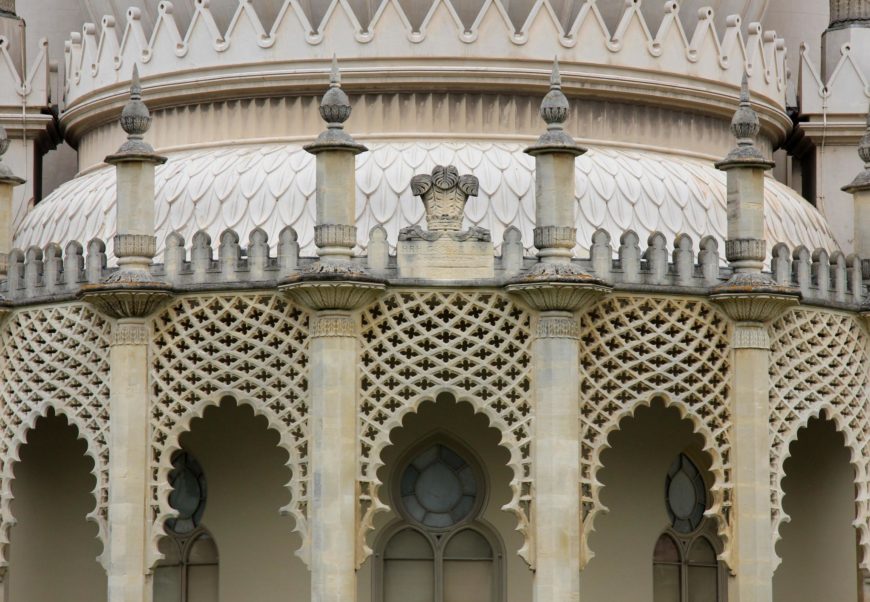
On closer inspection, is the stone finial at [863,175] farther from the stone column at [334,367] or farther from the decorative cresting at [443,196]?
the stone column at [334,367]

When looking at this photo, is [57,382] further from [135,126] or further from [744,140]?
[744,140]

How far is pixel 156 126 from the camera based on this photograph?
1056 inches

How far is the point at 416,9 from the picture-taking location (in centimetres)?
2602

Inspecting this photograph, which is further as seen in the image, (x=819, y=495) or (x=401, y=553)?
(x=819, y=495)

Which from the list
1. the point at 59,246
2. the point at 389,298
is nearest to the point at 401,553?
the point at 389,298

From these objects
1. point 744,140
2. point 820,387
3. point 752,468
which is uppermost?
point 744,140

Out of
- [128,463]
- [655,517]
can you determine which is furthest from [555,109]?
[128,463]

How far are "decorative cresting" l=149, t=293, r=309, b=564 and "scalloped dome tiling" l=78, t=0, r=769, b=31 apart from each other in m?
4.75

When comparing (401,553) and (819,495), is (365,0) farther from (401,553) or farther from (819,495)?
(819,495)

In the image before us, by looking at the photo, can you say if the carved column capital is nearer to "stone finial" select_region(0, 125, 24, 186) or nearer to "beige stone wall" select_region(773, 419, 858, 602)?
"stone finial" select_region(0, 125, 24, 186)

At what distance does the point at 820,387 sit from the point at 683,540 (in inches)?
118

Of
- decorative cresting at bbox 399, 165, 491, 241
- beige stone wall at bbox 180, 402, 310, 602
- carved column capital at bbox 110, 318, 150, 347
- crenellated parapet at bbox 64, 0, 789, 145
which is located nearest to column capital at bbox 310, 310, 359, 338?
decorative cresting at bbox 399, 165, 491, 241

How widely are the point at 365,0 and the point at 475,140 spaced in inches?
91.5

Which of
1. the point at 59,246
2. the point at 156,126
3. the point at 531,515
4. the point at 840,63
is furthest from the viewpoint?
the point at 840,63
